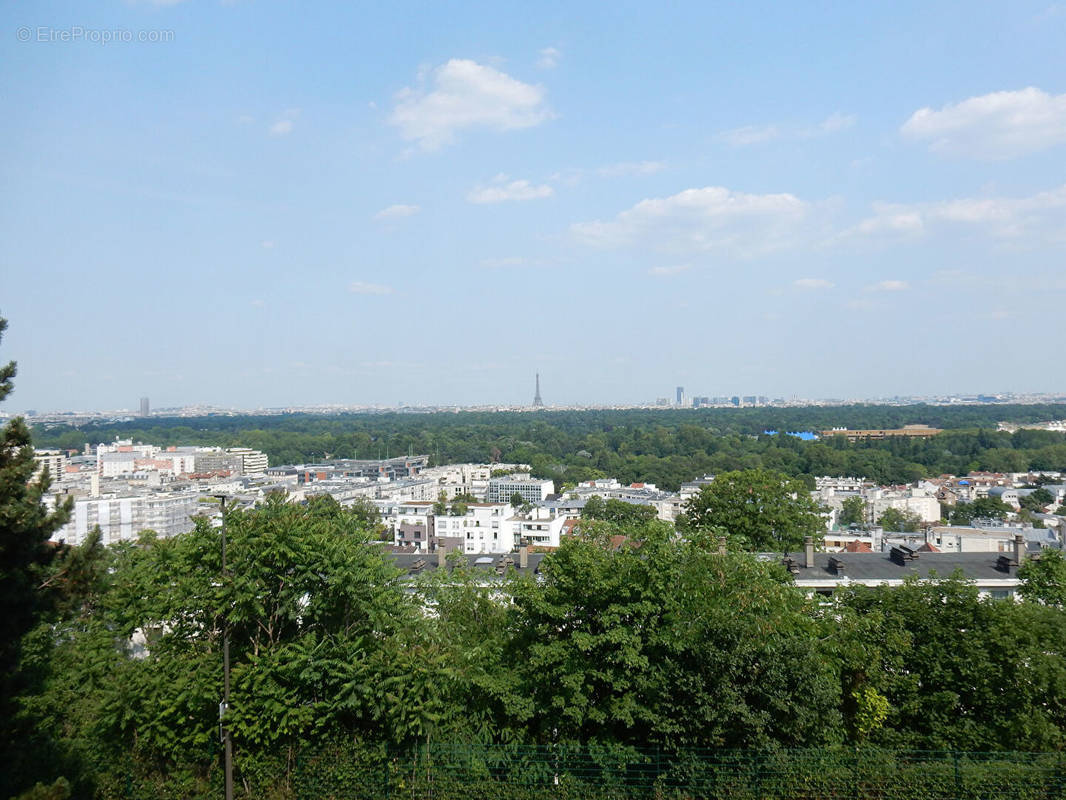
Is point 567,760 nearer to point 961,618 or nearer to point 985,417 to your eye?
point 961,618

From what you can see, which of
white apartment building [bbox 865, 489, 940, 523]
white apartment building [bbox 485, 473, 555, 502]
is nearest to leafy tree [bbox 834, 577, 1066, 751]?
white apartment building [bbox 865, 489, 940, 523]

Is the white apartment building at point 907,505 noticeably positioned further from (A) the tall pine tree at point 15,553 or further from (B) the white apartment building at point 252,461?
(B) the white apartment building at point 252,461

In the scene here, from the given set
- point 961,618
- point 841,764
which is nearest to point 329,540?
point 841,764

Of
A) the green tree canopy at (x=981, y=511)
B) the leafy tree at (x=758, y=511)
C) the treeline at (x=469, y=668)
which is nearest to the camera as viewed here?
Answer: the treeline at (x=469, y=668)

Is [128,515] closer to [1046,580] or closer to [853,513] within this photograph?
[853,513]

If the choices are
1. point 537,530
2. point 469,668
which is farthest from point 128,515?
point 469,668

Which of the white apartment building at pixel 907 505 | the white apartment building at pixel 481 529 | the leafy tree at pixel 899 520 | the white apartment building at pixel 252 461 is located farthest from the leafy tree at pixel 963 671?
the white apartment building at pixel 252 461
